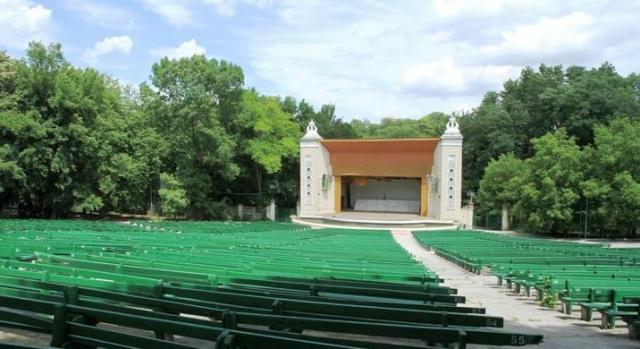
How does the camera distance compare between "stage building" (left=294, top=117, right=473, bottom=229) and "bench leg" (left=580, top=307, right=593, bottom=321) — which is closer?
"bench leg" (left=580, top=307, right=593, bottom=321)

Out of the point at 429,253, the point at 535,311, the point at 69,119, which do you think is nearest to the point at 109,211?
the point at 69,119

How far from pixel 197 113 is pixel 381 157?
17.0 metres

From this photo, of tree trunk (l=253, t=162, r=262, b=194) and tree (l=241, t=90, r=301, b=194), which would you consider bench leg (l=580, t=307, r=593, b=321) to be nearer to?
tree (l=241, t=90, r=301, b=194)

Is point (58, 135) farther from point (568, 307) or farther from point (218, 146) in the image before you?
point (568, 307)

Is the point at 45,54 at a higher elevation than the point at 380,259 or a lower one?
higher

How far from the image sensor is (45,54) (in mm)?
32312

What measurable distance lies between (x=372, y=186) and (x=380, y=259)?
39970 mm

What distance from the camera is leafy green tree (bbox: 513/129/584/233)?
101 feet

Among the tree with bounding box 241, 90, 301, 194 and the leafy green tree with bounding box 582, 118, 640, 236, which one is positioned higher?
the tree with bounding box 241, 90, 301, 194

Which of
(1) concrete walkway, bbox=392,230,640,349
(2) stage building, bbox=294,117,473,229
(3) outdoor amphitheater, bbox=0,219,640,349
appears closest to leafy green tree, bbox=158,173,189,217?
(2) stage building, bbox=294,117,473,229

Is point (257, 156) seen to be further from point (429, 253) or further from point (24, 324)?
point (24, 324)

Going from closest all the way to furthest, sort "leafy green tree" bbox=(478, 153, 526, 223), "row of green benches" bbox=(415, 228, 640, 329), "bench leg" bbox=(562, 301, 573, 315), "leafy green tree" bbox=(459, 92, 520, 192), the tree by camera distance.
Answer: "row of green benches" bbox=(415, 228, 640, 329)
"bench leg" bbox=(562, 301, 573, 315)
"leafy green tree" bbox=(478, 153, 526, 223)
the tree
"leafy green tree" bbox=(459, 92, 520, 192)

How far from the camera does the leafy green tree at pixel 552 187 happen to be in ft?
101

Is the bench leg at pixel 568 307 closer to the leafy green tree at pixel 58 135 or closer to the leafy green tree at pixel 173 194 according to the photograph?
the leafy green tree at pixel 58 135
